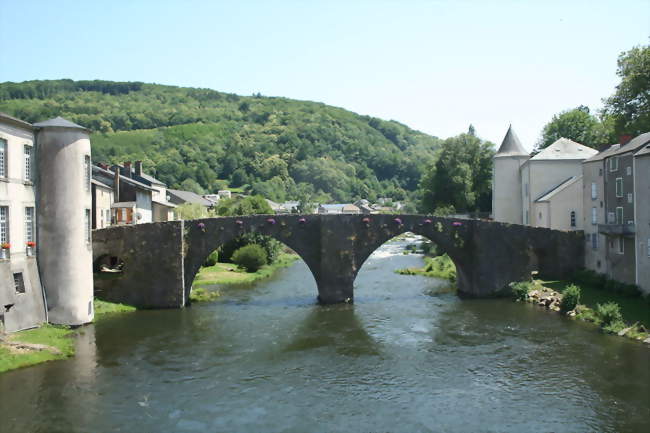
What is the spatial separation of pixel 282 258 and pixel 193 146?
307 ft

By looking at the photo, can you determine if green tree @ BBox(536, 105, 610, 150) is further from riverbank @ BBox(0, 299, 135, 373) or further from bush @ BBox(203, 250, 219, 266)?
riverbank @ BBox(0, 299, 135, 373)

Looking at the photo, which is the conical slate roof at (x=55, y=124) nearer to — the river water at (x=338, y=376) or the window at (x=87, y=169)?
the window at (x=87, y=169)

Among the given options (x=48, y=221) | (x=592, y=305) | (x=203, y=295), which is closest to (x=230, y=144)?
(x=203, y=295)

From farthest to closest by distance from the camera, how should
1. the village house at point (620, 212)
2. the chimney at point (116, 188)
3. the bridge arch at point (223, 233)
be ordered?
the chimney at point (116, 188) < the bridge arch at point (223, 233) < the village house at point (620, 212)

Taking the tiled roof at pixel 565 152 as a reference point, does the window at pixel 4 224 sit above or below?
below

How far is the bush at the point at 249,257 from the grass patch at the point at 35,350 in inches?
1067

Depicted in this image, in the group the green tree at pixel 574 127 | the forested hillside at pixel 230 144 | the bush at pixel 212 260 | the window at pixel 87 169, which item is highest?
the forested hillside at pixel 230 144

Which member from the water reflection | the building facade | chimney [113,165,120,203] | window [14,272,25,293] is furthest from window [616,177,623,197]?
chimney [113,165,120,203]

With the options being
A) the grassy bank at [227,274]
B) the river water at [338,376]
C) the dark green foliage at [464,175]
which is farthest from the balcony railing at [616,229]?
the dark green foliage at [464,175]

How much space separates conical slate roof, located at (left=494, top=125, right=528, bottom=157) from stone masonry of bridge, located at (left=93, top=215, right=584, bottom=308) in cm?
1475

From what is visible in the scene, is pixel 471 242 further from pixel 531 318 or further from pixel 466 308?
pixel 531 318

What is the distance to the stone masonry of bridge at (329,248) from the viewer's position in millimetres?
36406

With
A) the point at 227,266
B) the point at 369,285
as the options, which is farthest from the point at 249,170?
the point at 369,285

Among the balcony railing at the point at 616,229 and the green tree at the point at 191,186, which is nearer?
the balcony railing at the point at 616,229
